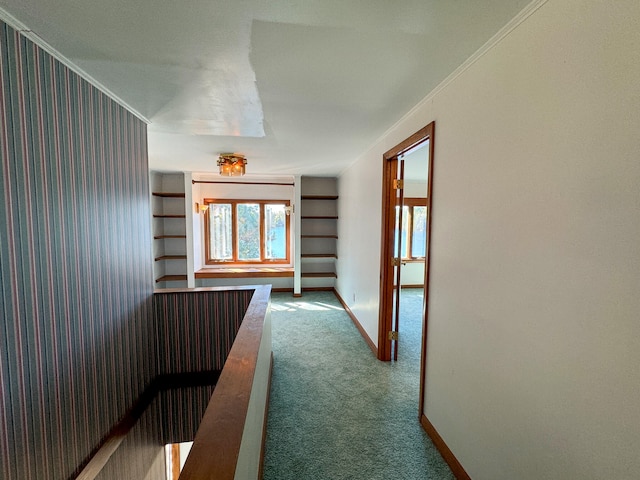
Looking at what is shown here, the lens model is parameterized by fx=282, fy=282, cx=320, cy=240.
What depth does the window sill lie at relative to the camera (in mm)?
5188

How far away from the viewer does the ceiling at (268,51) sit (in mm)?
1084

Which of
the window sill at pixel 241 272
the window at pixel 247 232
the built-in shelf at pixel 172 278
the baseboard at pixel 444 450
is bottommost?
the baseboard at pixel 444 450

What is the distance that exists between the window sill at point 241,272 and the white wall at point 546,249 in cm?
396

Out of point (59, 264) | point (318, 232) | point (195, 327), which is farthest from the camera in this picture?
point (318, 232)

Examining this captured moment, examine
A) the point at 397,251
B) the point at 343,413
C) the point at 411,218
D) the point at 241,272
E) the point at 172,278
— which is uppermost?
the point at 411,218

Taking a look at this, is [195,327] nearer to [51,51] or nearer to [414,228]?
[51,51]

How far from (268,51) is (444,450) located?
2.43 meters

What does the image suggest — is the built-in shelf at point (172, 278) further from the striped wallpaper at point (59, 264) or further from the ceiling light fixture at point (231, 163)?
the striped wallpaper at point (59, 264)

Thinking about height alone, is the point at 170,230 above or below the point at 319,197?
below

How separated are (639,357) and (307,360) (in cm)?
256

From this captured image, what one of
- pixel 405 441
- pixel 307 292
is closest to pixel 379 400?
pixel 405 441

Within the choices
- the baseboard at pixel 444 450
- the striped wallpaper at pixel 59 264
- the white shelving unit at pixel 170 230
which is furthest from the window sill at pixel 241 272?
the baseboard at pixel 444 450

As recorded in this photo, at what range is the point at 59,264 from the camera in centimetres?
147

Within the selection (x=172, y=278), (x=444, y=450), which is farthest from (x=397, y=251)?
(x=172, y=278)
